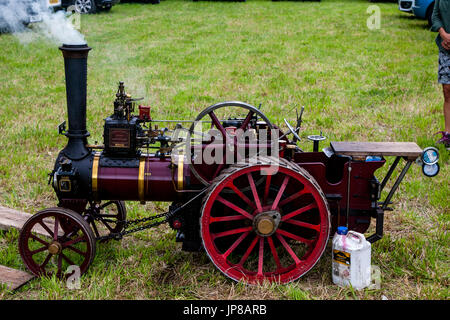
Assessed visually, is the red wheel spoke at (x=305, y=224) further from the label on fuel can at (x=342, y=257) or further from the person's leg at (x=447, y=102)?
the person's leg at (x=447, y=102)

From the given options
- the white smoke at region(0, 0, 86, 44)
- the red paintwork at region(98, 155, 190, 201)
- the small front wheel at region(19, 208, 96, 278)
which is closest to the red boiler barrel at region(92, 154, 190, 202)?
the red paintwork at region(98, 155, 190, 201)

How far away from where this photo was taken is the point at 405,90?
9156 mm

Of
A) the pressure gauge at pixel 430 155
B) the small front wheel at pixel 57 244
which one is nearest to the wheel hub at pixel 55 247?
the small front wheel at pixel 57 244

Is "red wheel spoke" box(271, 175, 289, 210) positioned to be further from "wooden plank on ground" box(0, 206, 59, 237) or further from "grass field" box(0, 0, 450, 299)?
"wooden plank on ground" box(0, 206, 59, 237)

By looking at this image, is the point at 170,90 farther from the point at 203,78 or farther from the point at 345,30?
the point at 345,30

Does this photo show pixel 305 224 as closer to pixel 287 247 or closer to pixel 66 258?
pixel 287 247

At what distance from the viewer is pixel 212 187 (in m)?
3.85

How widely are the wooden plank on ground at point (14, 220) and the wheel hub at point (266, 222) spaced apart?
1923mm

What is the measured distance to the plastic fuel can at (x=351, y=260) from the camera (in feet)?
12.9

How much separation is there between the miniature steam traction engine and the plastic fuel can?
15cm

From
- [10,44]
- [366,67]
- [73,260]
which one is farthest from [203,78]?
[73,260]

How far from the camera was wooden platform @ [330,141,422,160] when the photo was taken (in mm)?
4102

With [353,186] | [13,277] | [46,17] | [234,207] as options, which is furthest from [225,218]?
[46,17]

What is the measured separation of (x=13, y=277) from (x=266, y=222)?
6.39 feet
